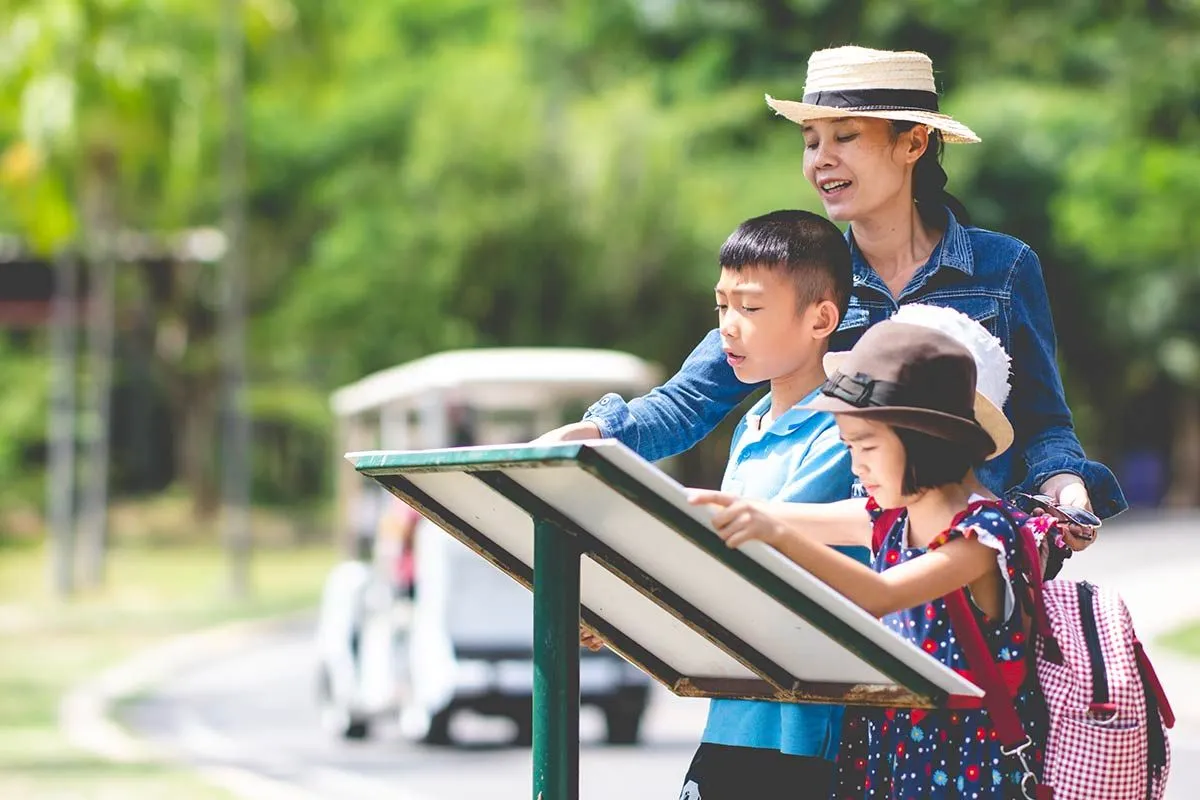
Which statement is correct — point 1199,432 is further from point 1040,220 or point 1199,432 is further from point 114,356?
point 114,356

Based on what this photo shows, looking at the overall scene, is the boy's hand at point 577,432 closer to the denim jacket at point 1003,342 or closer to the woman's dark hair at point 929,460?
the denim jacket at point 1003,342

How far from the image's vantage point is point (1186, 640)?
18078 mm

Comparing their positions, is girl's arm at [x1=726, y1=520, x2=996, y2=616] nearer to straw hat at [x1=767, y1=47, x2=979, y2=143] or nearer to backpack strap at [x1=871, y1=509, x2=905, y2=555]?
backpack strap at [x1=871, y1=509, x2=905, y2=555]

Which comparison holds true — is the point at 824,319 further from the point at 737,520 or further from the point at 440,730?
the point at 440,730

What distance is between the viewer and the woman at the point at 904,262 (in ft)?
10.7

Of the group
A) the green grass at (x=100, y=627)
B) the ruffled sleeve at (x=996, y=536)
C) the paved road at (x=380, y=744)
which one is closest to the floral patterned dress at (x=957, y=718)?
the ruffled sleeve at (x=996, y=536)

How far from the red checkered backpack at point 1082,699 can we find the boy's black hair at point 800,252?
0.51 meters

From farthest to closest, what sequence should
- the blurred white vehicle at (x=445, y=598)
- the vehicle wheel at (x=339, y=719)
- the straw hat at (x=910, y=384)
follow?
the vehicle wheel at (x=339, y=719), the blurred white vehicle at (x=445, y=598), the straw hat at (x=910, y=384)

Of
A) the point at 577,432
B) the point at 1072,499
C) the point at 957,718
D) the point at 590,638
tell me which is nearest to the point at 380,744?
the point at 590,638

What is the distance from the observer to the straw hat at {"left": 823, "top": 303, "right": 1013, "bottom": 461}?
291 centimetres

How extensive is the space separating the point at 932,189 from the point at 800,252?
1.20 ft

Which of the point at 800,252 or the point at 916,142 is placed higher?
the point at 916,142

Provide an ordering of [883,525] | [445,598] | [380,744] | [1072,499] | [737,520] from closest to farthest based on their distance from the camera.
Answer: [737,520] < [883,525] < [1072,499] < [445,598] < [380,744]

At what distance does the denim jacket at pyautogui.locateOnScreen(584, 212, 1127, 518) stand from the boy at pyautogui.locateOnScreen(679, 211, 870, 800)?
12 centimetres
